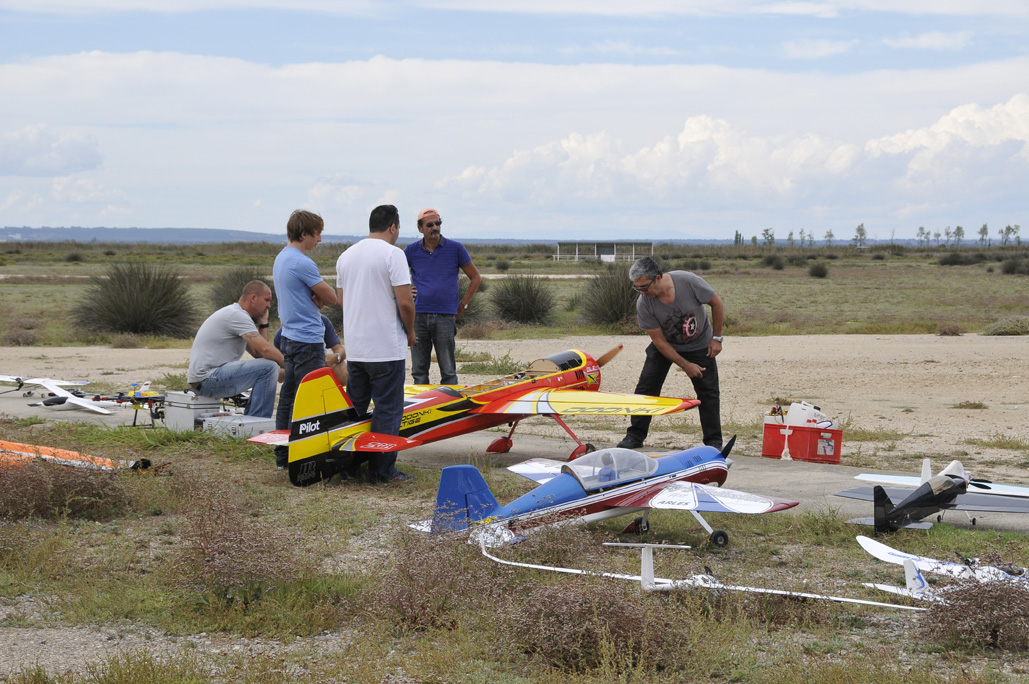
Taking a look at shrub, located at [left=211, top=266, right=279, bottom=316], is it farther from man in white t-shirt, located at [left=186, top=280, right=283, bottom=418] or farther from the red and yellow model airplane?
the red and yellow model airplane

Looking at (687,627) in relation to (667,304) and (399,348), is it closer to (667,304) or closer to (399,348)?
(399,348)

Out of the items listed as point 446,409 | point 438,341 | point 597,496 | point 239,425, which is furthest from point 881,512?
point 239,425

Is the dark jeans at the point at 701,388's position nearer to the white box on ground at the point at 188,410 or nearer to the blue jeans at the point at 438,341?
the blue jeans at the point at 438,341

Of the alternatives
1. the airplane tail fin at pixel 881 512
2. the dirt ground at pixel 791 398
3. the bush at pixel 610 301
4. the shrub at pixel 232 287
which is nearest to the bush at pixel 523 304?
the bush at pixel 610 301

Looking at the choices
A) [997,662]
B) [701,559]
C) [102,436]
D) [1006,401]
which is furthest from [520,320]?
[997,662]

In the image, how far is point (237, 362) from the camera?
907 centimetres

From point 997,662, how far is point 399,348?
4.57 meters

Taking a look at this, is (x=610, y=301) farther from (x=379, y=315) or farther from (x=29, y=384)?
(x=379, y=315)

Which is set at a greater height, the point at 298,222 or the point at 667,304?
the point at 298,222

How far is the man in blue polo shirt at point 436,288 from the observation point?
896 centimetres

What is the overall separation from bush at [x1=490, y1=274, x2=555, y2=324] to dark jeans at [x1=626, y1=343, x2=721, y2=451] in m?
16.5

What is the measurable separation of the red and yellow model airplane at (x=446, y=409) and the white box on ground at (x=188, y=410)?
6.15 feet

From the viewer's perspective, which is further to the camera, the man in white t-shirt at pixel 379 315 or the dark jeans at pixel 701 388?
the dark jeans at pixel 701 388

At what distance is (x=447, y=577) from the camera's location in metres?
4.64
